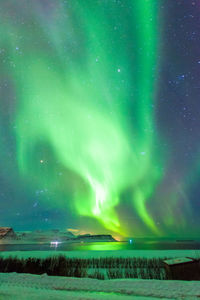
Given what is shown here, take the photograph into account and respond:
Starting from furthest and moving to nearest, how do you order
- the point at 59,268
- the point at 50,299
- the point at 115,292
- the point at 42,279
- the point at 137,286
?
1. the point at 59,268
2. the point at 42,279
3. the point at 137,286
4. the point at 115,292
5. the point at 50,299

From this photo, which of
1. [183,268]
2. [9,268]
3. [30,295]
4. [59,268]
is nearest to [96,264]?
[59,268]

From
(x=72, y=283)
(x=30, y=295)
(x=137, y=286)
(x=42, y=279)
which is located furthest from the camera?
(x=42, y=279)

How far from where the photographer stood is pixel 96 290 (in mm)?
12062

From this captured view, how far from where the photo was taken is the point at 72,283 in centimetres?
A: 1387

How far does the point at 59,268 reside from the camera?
19.1 metres

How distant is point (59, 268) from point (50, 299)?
10.4 meters

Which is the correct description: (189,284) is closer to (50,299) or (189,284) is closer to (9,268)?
(50,299)

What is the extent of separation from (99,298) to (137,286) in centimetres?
401

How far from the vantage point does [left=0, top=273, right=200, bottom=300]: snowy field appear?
1041 cm

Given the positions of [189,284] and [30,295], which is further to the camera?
[189,284]

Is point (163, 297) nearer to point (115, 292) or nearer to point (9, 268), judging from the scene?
point (115, 292)

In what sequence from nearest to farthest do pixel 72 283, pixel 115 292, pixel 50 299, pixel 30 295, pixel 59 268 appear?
pixel 50 299
pixel 30 295
pixel 115 292
pixel 72 283
pixel 59 268

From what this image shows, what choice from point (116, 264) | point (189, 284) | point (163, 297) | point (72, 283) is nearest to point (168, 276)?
point (189, 284)

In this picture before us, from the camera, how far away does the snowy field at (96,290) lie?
34.2 feet
